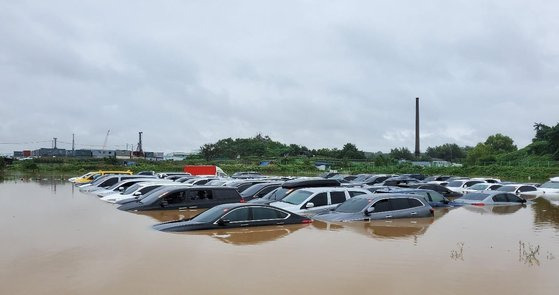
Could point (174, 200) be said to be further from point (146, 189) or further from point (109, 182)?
point (109, 182)

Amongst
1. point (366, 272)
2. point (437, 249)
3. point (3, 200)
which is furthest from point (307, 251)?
point (3, 200)

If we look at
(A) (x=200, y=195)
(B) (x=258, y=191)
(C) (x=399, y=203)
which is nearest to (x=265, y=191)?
(B) (x=258, y=191)

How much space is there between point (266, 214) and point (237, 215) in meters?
0.92

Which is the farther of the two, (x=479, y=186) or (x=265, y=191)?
(x=479, y=186)

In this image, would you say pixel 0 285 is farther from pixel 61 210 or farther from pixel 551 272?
pixel 61 210

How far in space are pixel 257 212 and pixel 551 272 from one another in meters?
7.12

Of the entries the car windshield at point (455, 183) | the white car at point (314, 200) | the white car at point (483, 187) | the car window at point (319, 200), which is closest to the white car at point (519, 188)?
the white car at point (483, 187)

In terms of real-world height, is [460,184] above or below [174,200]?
above

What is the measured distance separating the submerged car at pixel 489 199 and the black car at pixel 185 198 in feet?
31.4

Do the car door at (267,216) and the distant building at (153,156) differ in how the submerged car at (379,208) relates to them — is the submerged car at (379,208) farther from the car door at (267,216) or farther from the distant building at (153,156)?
the distant building at (153,156)

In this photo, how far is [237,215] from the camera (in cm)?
1365

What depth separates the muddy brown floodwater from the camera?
28.8ft

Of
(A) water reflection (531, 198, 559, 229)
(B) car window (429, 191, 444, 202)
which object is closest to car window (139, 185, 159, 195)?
(B) car window (429, 191, 444, 202)

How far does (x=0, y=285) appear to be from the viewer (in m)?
8.68
